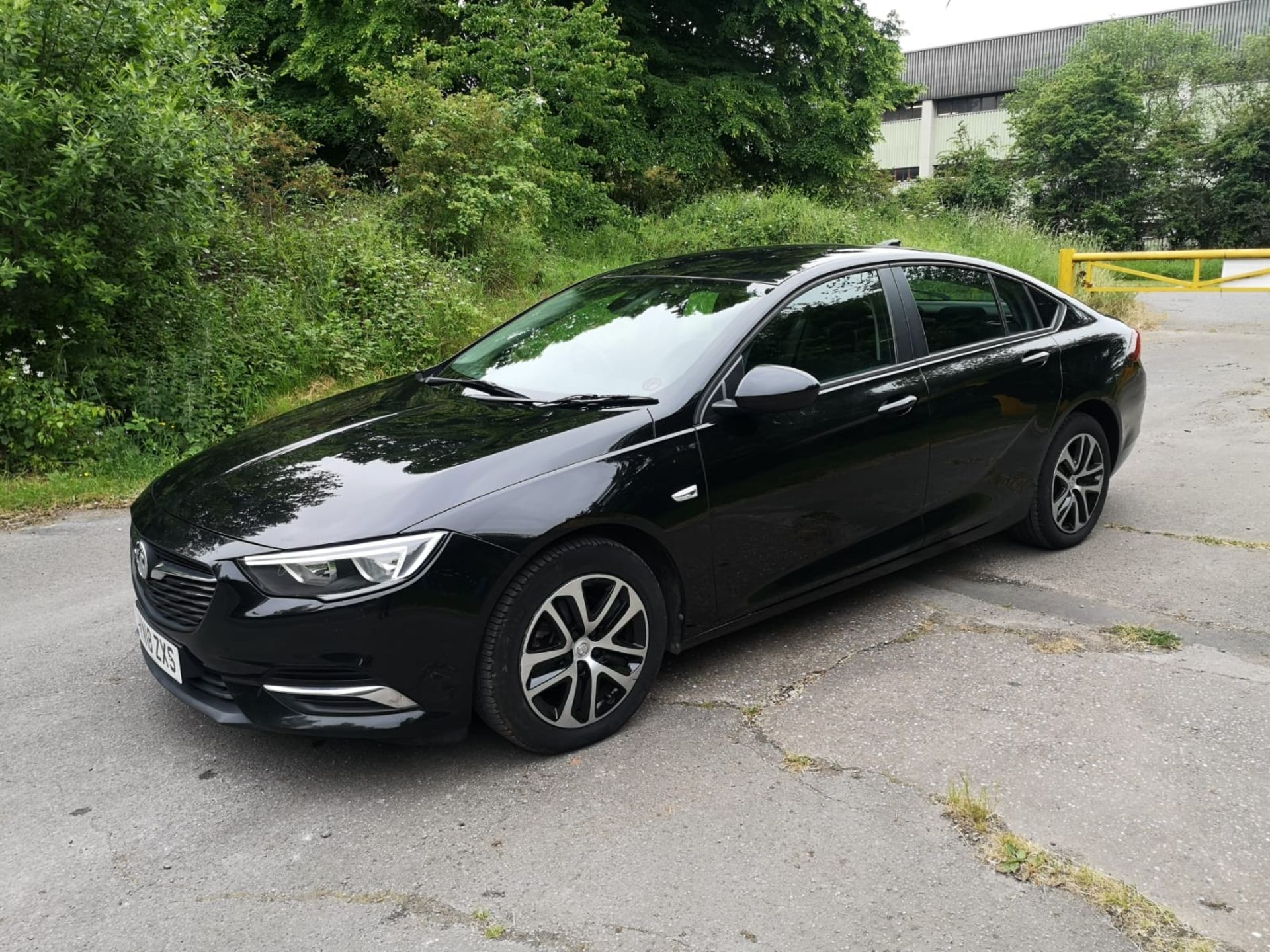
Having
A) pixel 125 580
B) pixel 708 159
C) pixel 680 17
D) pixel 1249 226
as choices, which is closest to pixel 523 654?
pixel 125 580

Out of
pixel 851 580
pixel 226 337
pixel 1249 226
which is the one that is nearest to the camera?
pixel 851 580

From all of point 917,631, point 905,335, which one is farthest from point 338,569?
point 905,335

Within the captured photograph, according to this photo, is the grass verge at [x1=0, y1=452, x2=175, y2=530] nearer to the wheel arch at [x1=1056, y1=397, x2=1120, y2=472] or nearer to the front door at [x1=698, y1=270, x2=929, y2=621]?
the front door at [x1=698, y1=270, x2=929, y2=621]

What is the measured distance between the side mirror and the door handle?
1.86ft

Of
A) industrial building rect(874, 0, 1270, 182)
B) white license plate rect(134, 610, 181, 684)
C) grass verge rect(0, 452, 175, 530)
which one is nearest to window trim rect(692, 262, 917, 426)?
white license plate rect(134, 610, 181, 684)

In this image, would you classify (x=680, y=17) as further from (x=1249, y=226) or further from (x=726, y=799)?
(x=1249, y=226)

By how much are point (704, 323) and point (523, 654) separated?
59.7 inches

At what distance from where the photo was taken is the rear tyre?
16.3ft

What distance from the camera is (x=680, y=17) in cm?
2006

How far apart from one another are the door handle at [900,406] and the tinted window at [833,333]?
0.17 meters

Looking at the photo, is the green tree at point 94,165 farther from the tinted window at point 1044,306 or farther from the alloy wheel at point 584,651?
the tinted window at point 1044,306

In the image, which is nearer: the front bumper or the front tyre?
the front bumper

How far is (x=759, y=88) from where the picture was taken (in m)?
19.1

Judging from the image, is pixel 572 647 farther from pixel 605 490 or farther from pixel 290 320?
pixel 290 320
